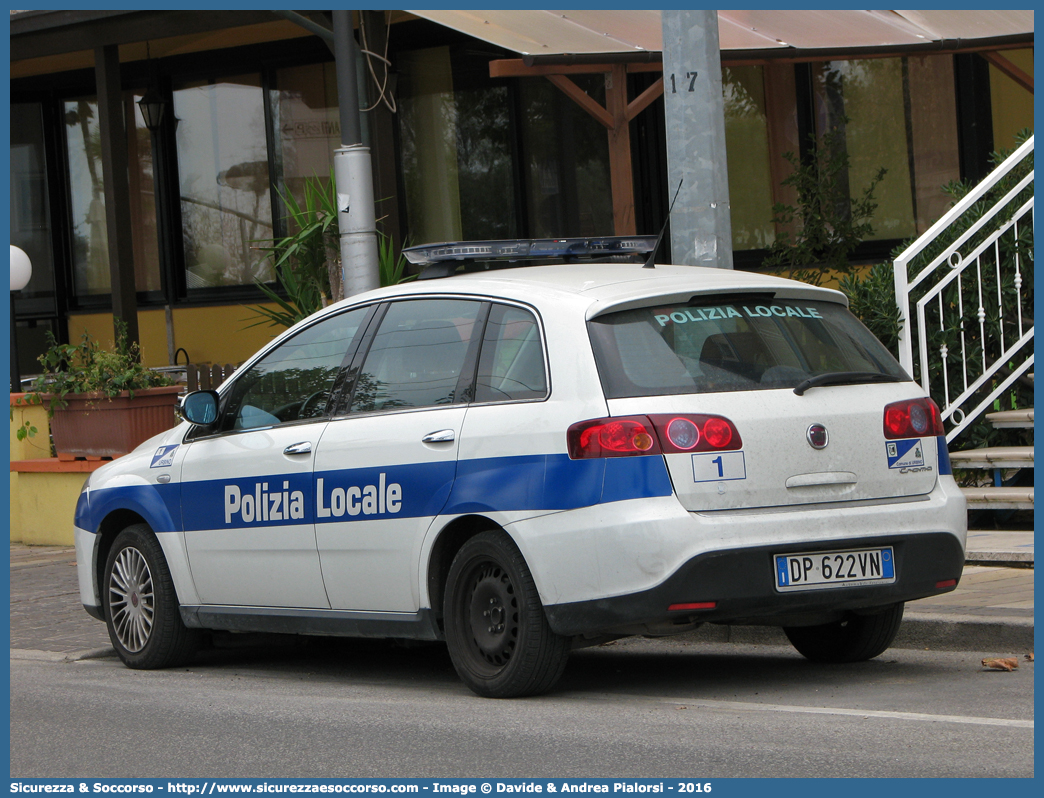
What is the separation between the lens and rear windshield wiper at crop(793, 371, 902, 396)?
5.52 metres

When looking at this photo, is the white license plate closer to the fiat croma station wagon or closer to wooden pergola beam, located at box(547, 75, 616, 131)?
the fiat croma station wagon

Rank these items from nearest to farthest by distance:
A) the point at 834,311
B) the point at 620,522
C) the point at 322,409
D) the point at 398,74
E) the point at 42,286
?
the point at 620,522
the point at 834,311
the point at 322,409
the point at 398,74
the point at 42,286

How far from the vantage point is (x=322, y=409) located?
21.4 feet

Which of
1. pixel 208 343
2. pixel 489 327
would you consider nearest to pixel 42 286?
pixel 208 343

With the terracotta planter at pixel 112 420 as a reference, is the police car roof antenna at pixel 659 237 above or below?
above

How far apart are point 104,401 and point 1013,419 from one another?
7.47m

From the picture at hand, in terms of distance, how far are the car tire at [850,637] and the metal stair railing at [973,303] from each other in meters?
3.29

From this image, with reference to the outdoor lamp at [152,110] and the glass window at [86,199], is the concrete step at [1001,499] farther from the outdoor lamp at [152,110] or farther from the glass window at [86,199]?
the glass window at [86,199]

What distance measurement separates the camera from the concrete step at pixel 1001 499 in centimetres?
858

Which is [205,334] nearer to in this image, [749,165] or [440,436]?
[749,165]

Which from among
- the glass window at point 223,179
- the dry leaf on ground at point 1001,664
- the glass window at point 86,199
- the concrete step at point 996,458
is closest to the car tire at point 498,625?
the dry leaf on ground at point 1001,664

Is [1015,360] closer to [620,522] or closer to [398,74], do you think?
[620,522]

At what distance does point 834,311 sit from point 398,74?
35.2 feet

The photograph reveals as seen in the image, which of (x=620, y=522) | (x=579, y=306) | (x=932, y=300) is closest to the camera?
(x=620, y=522)
